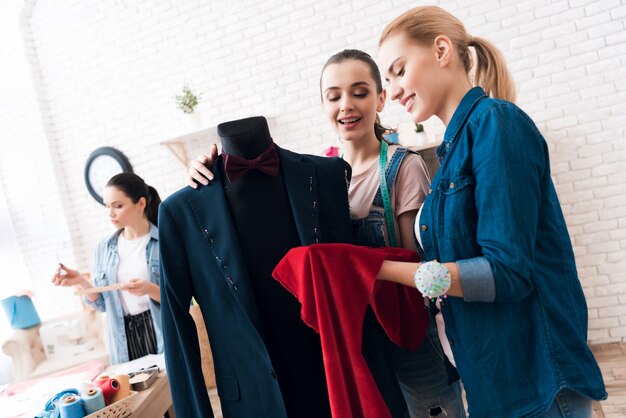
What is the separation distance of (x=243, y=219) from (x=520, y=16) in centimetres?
315

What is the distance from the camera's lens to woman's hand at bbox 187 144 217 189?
49.9 inches

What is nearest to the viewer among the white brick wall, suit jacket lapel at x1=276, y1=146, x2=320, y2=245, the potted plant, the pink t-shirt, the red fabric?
the red fabric

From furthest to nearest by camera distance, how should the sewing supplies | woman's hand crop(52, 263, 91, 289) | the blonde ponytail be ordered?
woman's hand crop(52, 263, 91, 289), the sewing supplies, the blonde ponytail

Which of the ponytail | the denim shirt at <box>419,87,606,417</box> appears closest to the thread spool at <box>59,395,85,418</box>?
the denim shirt at <box>419,87,606,417</box>

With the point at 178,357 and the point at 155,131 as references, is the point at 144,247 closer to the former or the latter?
the point at 178,357

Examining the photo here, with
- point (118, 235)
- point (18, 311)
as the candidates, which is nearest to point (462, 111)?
point (118, 235)

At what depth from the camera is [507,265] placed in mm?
911

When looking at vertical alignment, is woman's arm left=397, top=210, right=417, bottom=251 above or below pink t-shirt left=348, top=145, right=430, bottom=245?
below

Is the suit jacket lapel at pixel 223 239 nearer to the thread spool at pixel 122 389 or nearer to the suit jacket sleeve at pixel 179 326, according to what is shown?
the suit jacket sleeve at pixel 179 326

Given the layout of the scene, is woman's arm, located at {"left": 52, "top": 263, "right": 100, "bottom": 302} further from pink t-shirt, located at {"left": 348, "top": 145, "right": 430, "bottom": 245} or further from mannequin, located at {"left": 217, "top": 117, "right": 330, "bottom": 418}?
pink t-shirt, located at {"left": 348, "top": 145, "right": 430, "bottom": 245}

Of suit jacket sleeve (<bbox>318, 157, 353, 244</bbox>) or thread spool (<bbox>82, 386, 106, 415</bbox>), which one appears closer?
suit jacket sleeve (<bbox>318, 157, 353, 244</bbox>)

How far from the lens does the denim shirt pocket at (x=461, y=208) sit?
1003 mm

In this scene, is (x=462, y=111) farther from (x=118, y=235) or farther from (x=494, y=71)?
(x=118, y=235)

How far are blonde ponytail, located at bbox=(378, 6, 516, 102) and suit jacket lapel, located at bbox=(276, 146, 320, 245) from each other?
1.37 ft
